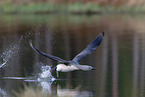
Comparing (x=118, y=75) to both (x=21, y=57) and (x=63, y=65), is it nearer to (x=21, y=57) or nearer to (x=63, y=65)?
(x=63, y=65)

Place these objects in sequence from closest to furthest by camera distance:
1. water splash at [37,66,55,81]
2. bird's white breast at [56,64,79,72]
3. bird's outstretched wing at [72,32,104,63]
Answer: bird's white breast at [56,64,79,72]
bird's outstretched wing at [72,32,104,63]
water splash at [37,66,55,81]

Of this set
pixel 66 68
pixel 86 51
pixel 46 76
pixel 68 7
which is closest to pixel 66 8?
pixel 68 7

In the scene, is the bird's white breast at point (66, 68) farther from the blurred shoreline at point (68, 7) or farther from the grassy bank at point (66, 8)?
the grassy bank at point (66, 8)

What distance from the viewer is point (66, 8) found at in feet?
141

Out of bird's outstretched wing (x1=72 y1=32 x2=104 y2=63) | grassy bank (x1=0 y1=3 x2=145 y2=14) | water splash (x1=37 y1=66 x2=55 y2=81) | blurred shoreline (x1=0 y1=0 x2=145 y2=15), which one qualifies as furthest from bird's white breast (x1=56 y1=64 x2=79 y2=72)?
grassy bank (x1=0 y1=3 x2=145 y2=14)

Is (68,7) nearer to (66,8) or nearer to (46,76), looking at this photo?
(66,8)

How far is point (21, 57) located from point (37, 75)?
10.3 ft

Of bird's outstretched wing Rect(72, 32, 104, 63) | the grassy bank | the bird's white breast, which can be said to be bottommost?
the bird's white breast

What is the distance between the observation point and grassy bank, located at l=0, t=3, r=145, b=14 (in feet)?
136

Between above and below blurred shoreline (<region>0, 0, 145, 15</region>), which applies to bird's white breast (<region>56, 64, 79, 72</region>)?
below

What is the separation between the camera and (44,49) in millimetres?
16016

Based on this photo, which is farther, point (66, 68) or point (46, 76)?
point (46, 76)

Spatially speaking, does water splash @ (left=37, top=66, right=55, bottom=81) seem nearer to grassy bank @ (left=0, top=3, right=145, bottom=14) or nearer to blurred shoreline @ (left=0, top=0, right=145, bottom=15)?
blurred shoreline @ (left=0, top=0, right=145, bottom=15)

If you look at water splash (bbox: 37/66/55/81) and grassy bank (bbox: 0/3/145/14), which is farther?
grassy bank (bbox: 0/3/145/14)
